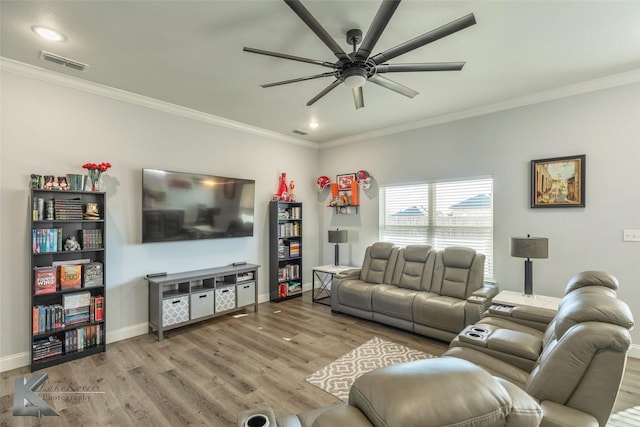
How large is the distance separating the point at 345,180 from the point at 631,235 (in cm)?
394

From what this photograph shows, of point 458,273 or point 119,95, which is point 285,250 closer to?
point 458,273

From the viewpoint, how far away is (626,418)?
7.00 feet

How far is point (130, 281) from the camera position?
368 centimetres

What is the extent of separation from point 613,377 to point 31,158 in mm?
4725

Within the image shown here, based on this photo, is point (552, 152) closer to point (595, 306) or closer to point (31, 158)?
point (595, 306)

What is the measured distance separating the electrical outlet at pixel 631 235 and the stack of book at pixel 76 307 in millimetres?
5816

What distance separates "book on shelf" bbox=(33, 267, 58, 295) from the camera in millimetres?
2863

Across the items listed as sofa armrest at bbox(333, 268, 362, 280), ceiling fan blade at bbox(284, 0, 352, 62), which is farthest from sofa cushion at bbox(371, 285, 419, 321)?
ceiling fan blade at bbox(284, 0, 352, 62)

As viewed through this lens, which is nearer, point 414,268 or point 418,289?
point 418,289

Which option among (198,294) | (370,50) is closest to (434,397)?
(370,50)

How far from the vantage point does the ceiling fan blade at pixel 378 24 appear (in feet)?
5.46

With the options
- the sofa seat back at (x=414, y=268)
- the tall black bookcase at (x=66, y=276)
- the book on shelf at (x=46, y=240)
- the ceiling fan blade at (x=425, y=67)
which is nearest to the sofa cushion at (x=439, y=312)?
the sofa seat back at (x=414, y=268)

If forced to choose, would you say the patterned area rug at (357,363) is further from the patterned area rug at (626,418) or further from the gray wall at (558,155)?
the gray wall at (558,155)

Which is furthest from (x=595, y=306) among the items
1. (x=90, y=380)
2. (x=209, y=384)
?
(x=90, y=380)
